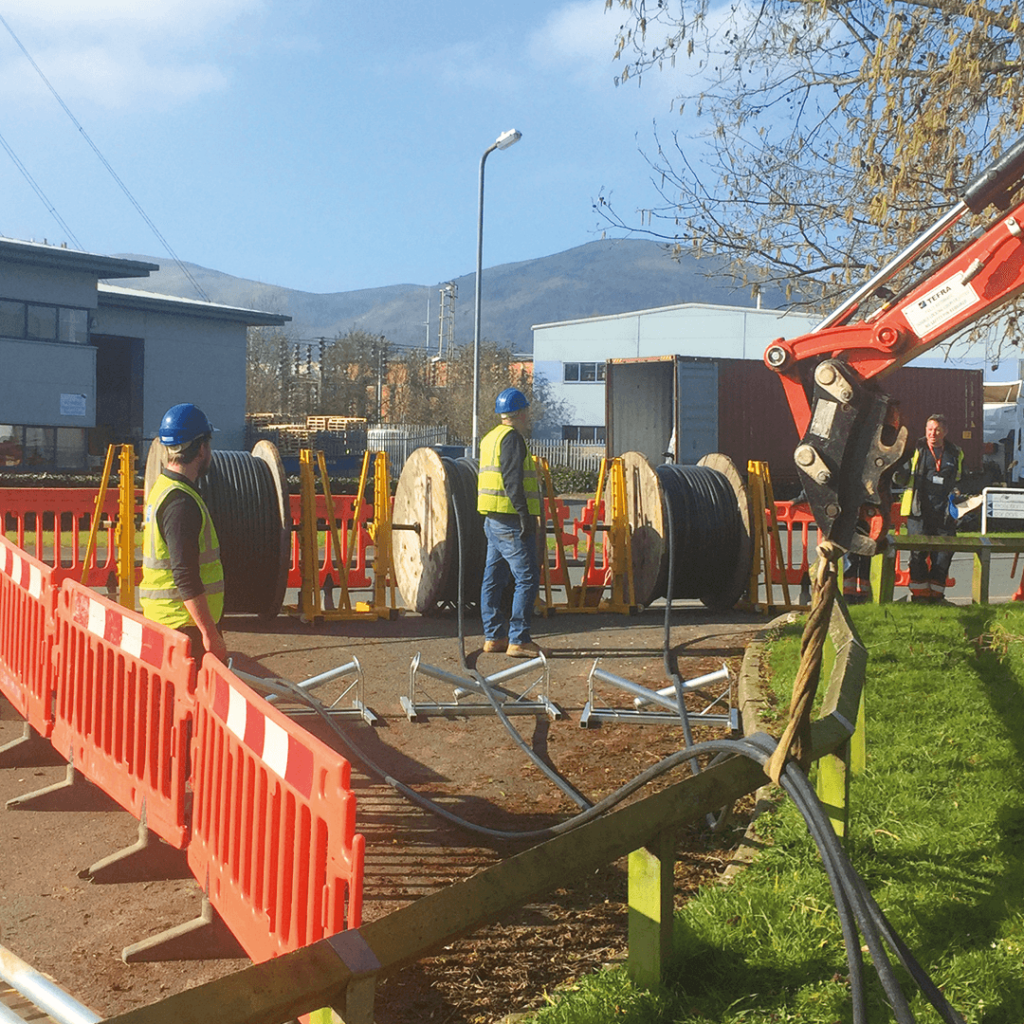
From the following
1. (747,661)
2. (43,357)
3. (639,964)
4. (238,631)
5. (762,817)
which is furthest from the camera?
(43,357)

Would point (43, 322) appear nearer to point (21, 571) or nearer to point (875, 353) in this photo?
point (21, 571)

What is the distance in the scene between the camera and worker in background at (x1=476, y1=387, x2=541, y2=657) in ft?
30.0

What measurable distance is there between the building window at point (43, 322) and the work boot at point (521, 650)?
1181 inches

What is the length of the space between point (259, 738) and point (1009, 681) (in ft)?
18.0

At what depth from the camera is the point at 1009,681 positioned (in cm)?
724

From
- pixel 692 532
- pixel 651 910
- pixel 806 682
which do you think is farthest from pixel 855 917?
pixel 692 532

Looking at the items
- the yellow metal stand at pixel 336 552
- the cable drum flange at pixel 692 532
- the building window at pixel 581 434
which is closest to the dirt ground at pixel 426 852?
the yellow metal stand at pixel 336 552

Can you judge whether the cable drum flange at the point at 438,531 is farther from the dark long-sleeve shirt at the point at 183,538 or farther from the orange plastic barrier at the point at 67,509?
the dark long-sleeve shirt at the point at 183,538

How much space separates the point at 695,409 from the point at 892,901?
73.1 ft

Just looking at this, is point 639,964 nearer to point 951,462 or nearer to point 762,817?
point 762,817

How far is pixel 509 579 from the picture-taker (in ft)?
31.2

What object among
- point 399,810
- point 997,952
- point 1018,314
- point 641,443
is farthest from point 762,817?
point 641,443

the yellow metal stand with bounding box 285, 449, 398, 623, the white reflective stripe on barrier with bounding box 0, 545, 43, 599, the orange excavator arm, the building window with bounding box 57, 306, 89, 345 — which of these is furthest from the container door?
the orange excavator arm

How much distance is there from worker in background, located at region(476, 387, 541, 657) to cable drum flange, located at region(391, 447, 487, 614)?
1374 millimetres
